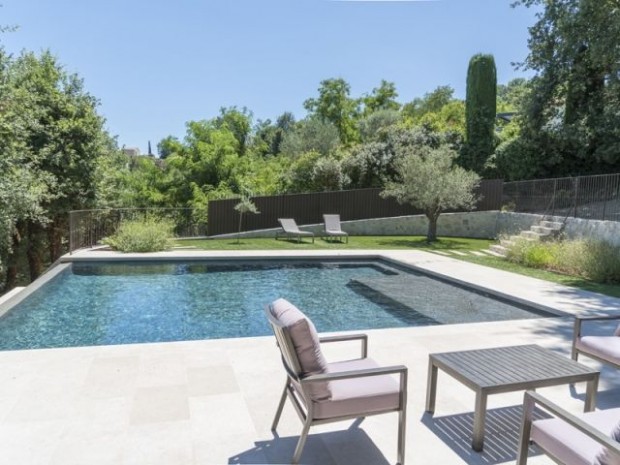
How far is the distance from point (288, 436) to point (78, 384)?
193 centimetres

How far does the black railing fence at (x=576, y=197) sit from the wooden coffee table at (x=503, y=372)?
35.6 feet

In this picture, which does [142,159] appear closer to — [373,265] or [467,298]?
[373,265]

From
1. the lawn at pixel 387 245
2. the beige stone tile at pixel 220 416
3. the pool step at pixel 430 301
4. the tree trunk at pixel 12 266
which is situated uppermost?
the beige stone tile at pixel 220 416

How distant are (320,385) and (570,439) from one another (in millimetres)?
1323

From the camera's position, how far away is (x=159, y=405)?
3.27 metres

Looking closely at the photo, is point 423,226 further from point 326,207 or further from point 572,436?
point 572,436

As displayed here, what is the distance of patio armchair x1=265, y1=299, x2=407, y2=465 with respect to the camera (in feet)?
8.05

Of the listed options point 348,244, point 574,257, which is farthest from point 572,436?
point 348,244

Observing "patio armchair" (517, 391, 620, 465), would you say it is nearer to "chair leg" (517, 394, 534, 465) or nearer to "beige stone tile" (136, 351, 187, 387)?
"chair leg" (517, 394, 534, 465)

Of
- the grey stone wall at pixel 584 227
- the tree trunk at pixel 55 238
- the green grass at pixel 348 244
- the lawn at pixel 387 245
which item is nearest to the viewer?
the lawn at pixel 387 245

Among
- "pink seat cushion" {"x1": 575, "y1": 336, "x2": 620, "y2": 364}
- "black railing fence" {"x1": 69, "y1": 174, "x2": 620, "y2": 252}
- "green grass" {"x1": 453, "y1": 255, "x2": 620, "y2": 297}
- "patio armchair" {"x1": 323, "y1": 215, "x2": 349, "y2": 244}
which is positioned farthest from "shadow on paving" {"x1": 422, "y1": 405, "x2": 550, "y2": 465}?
"patio armchair" {"x1": 323, "y1": 215, "x2": 349, "y2": 244}

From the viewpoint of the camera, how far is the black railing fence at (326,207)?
1723 cm

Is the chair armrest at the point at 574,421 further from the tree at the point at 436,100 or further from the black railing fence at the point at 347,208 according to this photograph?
the tree at the point at 436,100

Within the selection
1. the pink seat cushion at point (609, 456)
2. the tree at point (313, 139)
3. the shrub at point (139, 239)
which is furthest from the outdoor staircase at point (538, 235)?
the tree at point (313, 139)
